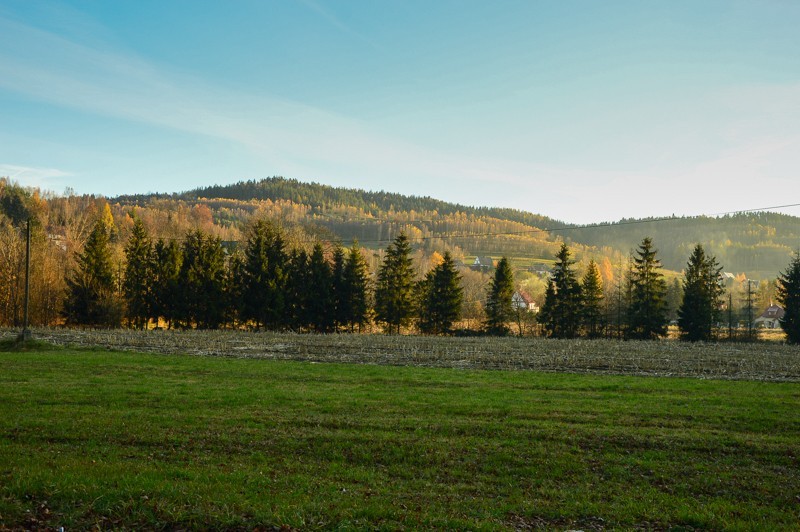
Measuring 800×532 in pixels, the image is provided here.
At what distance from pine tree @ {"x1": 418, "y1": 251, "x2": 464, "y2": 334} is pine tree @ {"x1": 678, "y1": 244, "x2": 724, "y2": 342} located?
86.4 feet

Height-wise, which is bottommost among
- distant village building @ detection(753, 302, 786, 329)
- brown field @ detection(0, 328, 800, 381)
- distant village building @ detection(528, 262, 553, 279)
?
distant village building @ detection(753, 302, 786, 329)

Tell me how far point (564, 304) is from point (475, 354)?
3157 cm

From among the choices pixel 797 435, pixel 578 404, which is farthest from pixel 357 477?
pixel 797 435

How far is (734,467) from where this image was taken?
1218 centimetres

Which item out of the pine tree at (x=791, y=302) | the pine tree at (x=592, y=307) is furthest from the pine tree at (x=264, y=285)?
the pine tree at (x=791, y=302)

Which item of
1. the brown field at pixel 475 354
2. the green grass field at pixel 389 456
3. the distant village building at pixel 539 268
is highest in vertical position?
the distant village building at pixel 539 268

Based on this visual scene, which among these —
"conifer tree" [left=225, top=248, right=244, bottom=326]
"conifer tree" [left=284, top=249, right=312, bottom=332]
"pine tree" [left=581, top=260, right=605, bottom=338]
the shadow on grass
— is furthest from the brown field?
"pine tree" [left=581, top=260, right=605, bottom=338]

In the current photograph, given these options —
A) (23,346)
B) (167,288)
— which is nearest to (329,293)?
(167,288)

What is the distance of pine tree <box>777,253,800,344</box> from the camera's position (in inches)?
2466

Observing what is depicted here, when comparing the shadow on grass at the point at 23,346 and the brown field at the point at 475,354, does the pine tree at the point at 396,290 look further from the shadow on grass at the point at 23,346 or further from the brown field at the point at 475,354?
the shadow on grass at the point at 23,346

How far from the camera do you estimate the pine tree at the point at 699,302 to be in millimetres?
63625

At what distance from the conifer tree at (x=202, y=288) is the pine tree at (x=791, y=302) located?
66.2m

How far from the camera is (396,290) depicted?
236 ft

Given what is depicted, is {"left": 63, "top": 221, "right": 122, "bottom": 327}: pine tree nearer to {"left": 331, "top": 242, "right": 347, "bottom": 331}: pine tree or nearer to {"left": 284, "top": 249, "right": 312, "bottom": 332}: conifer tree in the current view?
{"left": 284, "top": 249, "right": 312, "bottom": 332}: conifer tree
